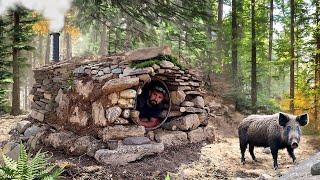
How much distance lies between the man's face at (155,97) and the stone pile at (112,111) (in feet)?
1.05

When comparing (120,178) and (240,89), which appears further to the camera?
(240,89)

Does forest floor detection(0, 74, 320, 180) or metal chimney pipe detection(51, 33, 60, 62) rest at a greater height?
metal chimney pipe detection(51, 33, 60, 62)

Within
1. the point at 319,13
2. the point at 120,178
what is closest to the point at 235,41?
the point at 319,13

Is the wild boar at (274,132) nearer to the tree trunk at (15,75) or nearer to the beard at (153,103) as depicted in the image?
the beard at (153,103)

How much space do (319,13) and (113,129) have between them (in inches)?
414

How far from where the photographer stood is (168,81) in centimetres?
991

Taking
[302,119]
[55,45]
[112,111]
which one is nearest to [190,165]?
[112,111]

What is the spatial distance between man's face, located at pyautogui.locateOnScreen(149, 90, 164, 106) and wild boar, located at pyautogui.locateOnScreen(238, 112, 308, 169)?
2.40 metres

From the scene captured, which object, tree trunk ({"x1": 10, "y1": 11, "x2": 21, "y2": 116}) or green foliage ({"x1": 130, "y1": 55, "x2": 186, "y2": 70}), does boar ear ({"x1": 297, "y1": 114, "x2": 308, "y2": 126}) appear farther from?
tree trunk ({"x1": 10, "y1": 11, "x2": 21, "y2": 116})

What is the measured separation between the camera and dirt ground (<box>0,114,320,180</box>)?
7297 mm

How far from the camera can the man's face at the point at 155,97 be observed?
9.86 metres

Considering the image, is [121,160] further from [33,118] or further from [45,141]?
[33,118]

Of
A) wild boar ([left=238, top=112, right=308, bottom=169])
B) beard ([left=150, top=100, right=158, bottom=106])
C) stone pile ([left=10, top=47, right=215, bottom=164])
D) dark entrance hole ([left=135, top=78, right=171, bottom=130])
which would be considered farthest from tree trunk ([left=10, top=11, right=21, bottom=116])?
wild boar ([left=238, top=112, right=308, bottom=169])

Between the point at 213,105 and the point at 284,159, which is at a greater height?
the point at 213,105
